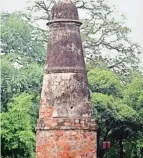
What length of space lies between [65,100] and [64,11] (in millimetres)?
1693

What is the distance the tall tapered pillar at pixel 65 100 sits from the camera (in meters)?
10.7

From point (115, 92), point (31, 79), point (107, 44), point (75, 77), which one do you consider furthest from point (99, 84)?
point (75, 77)

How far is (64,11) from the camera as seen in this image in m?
11.2

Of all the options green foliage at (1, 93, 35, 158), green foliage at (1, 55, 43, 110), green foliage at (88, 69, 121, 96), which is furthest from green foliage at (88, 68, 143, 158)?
green foliage at (1, 93, 35, 158)

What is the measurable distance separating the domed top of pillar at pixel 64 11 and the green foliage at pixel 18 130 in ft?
27.9

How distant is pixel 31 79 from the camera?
22234 mm

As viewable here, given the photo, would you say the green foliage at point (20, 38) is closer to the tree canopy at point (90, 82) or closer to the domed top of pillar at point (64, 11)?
the tree canopy at point (90, 82)

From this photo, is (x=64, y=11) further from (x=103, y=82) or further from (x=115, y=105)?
(x=103, y=82)

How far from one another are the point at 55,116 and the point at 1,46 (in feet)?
42.0

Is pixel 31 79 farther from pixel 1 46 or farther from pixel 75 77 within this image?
pixel 75 77

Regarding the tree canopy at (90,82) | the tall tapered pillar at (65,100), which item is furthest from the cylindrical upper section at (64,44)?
the tree canopy at (90,82)

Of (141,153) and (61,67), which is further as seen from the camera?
(141,153)

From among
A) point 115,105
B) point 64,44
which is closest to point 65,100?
point 64,44

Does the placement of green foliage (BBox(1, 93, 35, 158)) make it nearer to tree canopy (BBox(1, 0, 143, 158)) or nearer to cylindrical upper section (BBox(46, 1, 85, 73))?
tree canopy (BBox(1, 0, 143, 158))
